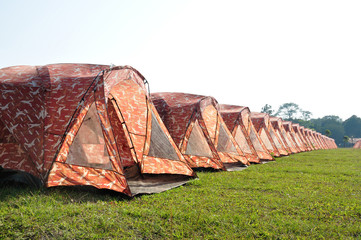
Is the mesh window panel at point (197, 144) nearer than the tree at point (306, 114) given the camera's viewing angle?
Yes

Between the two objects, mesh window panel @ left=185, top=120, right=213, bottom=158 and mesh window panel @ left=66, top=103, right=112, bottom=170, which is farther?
mesh window panel @ left=185, top=120, right=213, bottom=158

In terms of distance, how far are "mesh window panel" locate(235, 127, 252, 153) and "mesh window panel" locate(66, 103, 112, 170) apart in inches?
327

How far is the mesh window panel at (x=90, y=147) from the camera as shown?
5672 millimetres

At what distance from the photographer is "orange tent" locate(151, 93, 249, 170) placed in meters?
10.1

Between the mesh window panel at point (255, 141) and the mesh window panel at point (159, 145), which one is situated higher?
the mesh window panel at point (159, 145)

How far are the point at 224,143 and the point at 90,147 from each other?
674 cm

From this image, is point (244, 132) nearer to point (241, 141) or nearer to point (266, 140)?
point (241, 141)

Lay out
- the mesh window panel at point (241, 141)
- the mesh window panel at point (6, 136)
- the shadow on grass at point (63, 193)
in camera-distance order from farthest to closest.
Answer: the mesh window panel at point (241, 141)
the mesh window panel at point (6, 136)
the shadow on grass at point (63, 193)

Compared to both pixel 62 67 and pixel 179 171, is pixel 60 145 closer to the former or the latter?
pixel 62 67

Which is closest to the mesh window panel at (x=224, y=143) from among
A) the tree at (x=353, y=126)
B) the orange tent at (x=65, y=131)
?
the orange tent at (x=65, y=131)

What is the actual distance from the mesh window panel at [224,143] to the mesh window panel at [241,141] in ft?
4.71

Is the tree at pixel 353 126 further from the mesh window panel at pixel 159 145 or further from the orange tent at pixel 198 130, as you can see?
the mesh window panel at pixel 159 145

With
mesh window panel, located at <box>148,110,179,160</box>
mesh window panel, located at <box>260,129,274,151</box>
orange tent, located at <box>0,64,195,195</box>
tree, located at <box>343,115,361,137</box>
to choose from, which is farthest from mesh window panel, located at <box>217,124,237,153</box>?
tree, located at <box>343,115,361,137</box>

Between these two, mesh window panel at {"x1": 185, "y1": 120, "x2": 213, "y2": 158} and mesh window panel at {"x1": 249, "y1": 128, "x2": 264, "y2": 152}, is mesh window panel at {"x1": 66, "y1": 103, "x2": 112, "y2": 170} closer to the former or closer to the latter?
mesh window panel at {"x1": 185, "y1": 120, "x2": 213, "y2": 158}
